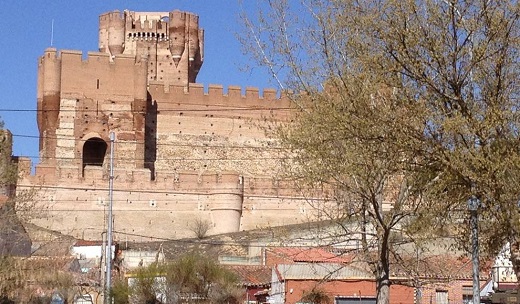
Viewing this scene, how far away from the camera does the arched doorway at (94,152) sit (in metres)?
48.5

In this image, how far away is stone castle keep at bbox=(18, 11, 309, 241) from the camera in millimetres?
43594

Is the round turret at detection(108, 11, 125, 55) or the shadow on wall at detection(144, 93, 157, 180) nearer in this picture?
the shadow on wall at detection(144, 93, 157, 180)

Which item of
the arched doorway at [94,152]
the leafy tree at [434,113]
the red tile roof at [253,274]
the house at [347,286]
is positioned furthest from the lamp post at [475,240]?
the arched doorway at [94,152]

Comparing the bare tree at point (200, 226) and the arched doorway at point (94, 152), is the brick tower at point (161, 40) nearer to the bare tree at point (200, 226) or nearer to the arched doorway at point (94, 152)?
the arched doorway at point (94, 152)

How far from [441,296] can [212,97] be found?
84.9 feet

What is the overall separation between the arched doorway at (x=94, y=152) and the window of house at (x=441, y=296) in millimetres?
24305

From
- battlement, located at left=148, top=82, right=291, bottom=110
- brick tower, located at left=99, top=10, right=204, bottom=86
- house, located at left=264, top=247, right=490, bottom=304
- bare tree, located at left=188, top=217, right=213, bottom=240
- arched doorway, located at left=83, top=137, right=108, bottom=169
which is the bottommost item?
house, located at left=264, top=247, right=490, bottom=304

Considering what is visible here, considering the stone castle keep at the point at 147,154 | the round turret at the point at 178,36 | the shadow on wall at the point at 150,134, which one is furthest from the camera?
the round turret at the point at 178,36

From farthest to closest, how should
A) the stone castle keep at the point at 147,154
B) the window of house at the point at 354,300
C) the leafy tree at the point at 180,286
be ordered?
the stone castle keep at the point at 147,154 < the leafy tree at the point at 180,286 < the window of house at the point at 354,300

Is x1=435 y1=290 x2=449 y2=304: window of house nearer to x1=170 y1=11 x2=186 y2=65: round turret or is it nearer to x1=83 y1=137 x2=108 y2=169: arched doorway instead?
x1=83 y1=137 x2=108 y2=169: arched doorway

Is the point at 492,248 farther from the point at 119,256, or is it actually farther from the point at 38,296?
the point at 119,256

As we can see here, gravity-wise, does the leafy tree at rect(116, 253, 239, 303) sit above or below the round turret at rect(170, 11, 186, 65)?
below

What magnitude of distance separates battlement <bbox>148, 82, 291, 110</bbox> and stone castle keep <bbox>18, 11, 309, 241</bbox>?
5 centimetres

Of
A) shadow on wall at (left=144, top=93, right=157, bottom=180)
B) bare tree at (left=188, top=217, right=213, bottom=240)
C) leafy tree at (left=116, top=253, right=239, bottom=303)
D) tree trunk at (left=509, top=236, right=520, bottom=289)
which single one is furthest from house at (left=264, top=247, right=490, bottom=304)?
shadow on wall at (left=144, top=93, right=157, bottom=180)
